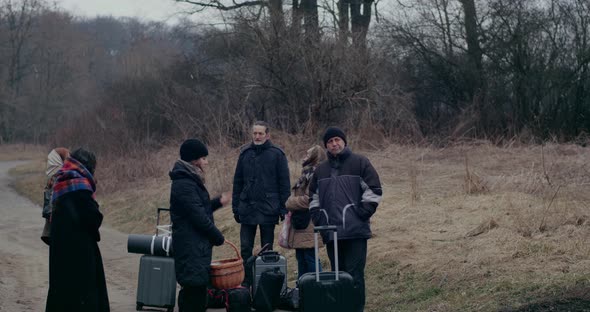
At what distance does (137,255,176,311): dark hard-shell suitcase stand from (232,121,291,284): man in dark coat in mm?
1190

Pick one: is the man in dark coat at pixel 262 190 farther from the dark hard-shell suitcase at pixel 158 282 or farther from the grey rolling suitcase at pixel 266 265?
the dark hard-shell suitcase at pixel 158 282

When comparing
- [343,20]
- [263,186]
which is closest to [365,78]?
[343,20]

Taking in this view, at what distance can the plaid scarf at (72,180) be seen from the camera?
7930 millimetres

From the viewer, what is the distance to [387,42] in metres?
29.4

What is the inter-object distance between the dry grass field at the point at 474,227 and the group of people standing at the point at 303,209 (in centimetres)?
108

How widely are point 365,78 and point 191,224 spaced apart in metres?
16.2

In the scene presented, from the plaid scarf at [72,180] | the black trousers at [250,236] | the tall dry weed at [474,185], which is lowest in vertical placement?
the black trousers at [250,236]

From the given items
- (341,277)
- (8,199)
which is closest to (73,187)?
(341,277)

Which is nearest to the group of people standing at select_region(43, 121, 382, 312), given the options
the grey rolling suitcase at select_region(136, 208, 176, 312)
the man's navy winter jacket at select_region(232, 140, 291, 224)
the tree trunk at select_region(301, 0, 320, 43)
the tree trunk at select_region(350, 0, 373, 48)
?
the man's navy winter jacket at select_region(232, 140, 291, 224)

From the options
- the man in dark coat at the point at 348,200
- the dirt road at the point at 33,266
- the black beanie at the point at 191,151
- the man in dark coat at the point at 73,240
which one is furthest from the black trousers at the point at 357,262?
the dirt road at the point at 33,266

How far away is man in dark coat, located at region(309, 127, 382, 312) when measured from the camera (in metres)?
8.69

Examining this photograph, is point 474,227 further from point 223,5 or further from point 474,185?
point 223,5

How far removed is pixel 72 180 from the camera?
7934 millimetres

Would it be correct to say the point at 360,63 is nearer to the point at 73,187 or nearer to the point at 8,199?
the point at 8,199
